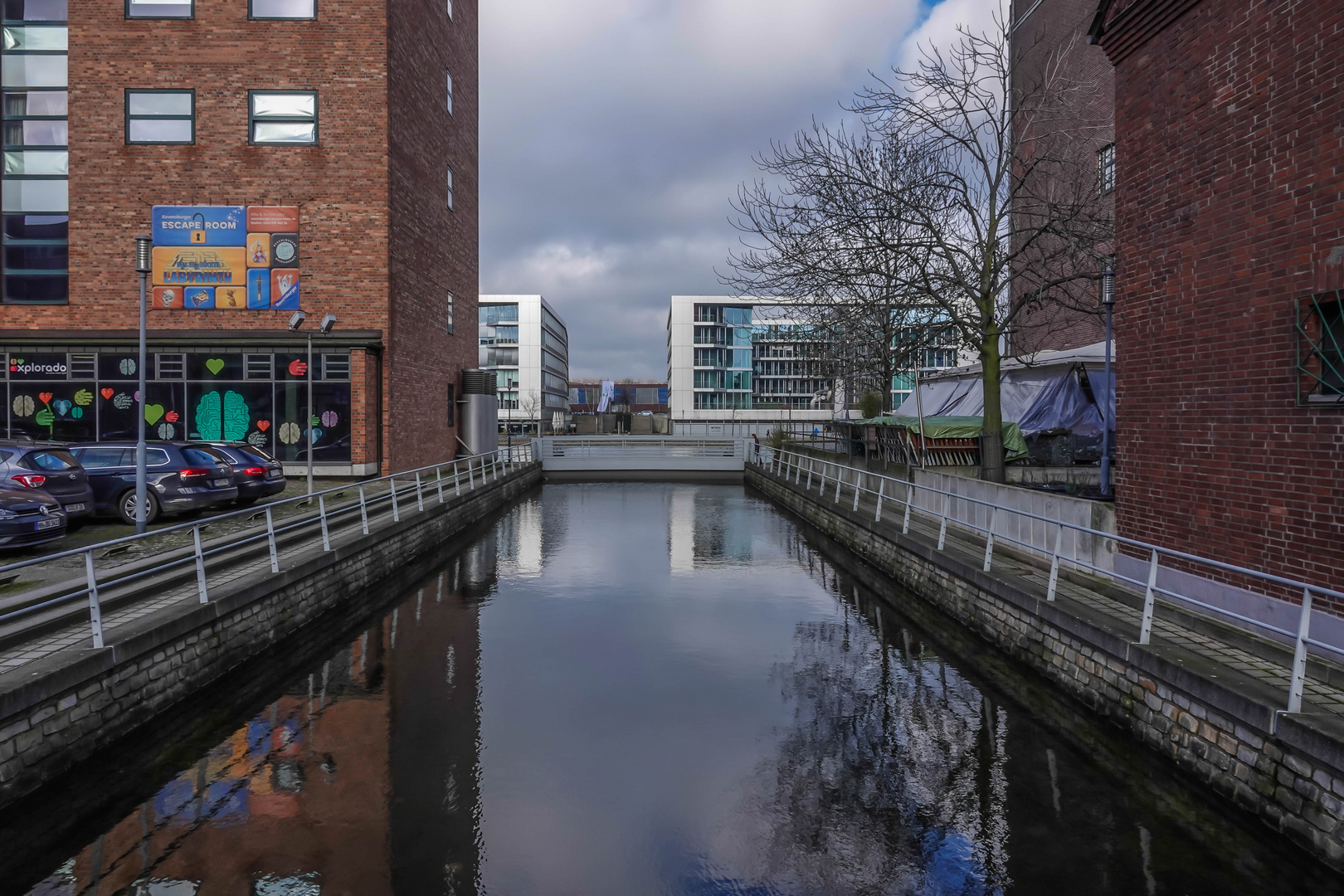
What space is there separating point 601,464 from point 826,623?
28.2m

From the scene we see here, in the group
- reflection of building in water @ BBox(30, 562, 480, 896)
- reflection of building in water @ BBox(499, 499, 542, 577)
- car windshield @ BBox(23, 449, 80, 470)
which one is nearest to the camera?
reflection of building in water @ BBox(30, 562, 480, 896)

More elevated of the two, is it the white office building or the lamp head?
the white office building

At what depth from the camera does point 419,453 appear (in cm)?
2539

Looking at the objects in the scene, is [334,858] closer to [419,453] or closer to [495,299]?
[419,453]

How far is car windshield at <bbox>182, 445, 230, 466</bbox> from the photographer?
14657 millimetres

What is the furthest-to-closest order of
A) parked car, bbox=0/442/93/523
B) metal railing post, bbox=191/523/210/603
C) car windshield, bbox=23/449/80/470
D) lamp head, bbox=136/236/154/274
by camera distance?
lamp head, bbox=136/236/154/274, car windshield, bbox=23/449/80/470, parked car, bbox=0/442/93/523, metal railing post, bbox=191/523/210/603

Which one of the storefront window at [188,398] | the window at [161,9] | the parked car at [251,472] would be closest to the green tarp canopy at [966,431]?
the parked car at [251,472]

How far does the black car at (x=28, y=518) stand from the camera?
10031mm

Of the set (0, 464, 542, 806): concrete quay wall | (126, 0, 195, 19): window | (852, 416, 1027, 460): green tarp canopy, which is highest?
(126, 0, 195, 19): window

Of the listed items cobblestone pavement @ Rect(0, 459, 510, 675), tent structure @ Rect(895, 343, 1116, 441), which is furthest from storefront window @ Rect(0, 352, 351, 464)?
tent structure @ Rect(895, 343, 1116, 441)

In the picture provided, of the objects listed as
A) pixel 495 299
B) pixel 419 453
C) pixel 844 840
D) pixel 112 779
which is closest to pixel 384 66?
pixel 419 453

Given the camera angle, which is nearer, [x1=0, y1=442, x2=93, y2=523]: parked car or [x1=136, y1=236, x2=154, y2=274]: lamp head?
[x1=0, y1=442, x2=93, y2=523]: parked car

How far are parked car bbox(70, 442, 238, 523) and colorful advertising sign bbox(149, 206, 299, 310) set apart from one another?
327 inches

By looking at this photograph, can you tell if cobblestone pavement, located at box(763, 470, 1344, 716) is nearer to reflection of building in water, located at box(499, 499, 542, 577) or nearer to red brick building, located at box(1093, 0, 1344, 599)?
red brick building, located at box(1093, 0, 1344, 599)
